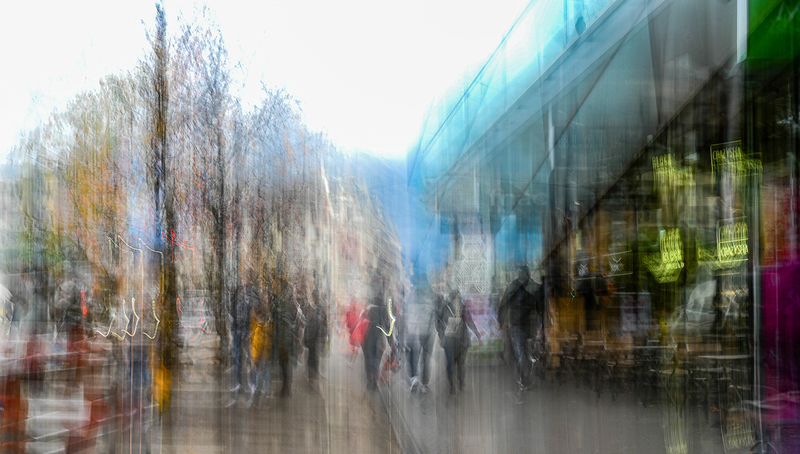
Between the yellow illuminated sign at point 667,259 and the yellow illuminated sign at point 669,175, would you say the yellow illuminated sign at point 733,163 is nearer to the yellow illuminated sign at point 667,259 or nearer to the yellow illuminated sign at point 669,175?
the yellow illuminated sign at point 669,175

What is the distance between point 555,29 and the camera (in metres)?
5.14

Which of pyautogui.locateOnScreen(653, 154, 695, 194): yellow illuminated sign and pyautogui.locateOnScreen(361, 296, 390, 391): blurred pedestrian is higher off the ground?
pyautogui.locateOnScreen(653, 154, 695, 194): yellow illuminated sign

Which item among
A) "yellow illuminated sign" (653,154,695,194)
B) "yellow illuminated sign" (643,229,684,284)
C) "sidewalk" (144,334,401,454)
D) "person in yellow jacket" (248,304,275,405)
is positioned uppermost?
"yellow illuminated sign" (653,154,695,194)

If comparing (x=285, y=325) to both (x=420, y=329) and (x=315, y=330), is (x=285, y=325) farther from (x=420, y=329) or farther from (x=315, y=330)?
(x=420, y=329)

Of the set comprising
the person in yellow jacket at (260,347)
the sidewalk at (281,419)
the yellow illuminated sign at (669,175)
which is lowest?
the sidewalk at (281,419)

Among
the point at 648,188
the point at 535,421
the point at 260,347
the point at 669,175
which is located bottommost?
the point at 535,421

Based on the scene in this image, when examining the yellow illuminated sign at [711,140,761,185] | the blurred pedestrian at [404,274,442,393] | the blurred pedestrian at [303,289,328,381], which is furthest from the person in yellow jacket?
the yellow illuminated sign at [711,140,761,185]

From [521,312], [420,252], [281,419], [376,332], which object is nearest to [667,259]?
[521,312]

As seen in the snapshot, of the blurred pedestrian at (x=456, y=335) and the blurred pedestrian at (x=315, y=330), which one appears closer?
the blurred pedestrian at (x=456, y=335)

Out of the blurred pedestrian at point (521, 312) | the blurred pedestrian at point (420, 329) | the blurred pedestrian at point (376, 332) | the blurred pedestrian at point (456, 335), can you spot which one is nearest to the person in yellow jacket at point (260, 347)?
the blurred pedestrian at point (376, 332)

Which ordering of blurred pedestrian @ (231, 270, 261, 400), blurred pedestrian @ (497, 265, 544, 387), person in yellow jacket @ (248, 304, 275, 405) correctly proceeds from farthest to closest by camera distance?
blurred pedestrian @ (231, 270, 261, 400), person in yellow jacket @ (248, 304, 275, 405), blurred pedestrian @ (497, 265, 544, 387)

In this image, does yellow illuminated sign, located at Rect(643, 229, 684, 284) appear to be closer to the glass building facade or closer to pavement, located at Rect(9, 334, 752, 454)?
the glass building facade

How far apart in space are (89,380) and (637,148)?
5.92 metres

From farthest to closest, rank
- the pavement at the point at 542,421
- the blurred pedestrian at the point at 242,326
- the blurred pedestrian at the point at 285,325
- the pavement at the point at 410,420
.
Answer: the blurred pedestrian at the point at 285,325 < the blurred pedestrian at the point at 242,326 < the pavement at the point at 410,420 < the pavement at the point at 542,421
